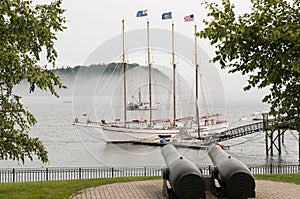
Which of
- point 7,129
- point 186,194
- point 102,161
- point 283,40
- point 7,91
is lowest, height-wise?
point 102,161

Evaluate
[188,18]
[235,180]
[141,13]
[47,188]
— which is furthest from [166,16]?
[235,180]

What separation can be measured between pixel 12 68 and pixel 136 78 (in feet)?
133

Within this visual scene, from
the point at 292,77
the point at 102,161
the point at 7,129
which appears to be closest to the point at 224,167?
the point at 292,77

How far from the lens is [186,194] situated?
1488 cm

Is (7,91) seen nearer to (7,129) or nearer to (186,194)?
(7,129)

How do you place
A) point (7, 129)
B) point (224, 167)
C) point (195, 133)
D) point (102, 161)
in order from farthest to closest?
point (195, 133), point (102, 161), point (224, 167), point (7, 129)

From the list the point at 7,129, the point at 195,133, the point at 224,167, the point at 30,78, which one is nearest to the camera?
the point at 30,78

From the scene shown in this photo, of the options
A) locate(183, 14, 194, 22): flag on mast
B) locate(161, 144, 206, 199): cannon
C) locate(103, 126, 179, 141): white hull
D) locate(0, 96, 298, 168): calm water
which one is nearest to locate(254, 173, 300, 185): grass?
locate(161, 144, 206, 199): cannon

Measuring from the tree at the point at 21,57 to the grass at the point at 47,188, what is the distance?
11.4 ft

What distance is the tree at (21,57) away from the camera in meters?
12.6

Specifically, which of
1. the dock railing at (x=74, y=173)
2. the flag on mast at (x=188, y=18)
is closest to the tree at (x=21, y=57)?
the dock railing at (x=74, y=173)

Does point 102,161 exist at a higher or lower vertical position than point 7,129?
lower

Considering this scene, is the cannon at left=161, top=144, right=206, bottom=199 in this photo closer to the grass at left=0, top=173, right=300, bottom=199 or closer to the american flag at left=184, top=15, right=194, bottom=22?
the grass at left=0, top=173, right=300, bottom=199

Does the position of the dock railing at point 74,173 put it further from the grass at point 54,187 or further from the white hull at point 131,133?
the white hull at point 131,133
